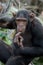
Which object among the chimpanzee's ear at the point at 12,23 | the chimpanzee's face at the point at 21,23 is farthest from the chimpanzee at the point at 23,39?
the chimpanzee's ear at the point at 12,23

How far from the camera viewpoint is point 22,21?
275 inches

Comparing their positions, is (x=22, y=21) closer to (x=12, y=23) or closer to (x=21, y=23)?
(x=21, y=23)

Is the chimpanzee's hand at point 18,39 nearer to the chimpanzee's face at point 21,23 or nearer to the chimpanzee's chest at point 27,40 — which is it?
the chimpanzee's face at point 21,23

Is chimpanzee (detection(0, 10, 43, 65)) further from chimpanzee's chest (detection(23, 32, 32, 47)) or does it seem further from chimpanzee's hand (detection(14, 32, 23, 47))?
chimpanzee's hand (detection(14, 32, 23, 47))

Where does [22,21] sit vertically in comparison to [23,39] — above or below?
above

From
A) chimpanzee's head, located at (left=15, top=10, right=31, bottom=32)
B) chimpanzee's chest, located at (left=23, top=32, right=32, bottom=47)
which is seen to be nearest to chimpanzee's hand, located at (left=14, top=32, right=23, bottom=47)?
chimpanzee's head, located at (left=15, top=10, right=31, bottom=32)

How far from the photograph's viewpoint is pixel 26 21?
278 inches

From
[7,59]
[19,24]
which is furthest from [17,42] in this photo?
[7,59]

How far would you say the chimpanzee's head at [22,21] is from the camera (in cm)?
691

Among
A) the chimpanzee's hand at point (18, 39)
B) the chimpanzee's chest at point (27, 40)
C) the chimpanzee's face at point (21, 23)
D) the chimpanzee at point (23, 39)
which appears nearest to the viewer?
the chimpanzee's hand at point (18, 39)

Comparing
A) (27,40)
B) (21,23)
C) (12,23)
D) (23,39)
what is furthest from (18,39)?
(12,23)

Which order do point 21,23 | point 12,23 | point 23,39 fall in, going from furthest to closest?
point 12,23 → point 23,39 → point 21,23

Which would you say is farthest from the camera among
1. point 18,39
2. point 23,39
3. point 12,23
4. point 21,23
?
point 12,23

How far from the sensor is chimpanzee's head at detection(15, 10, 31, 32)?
6.91m
